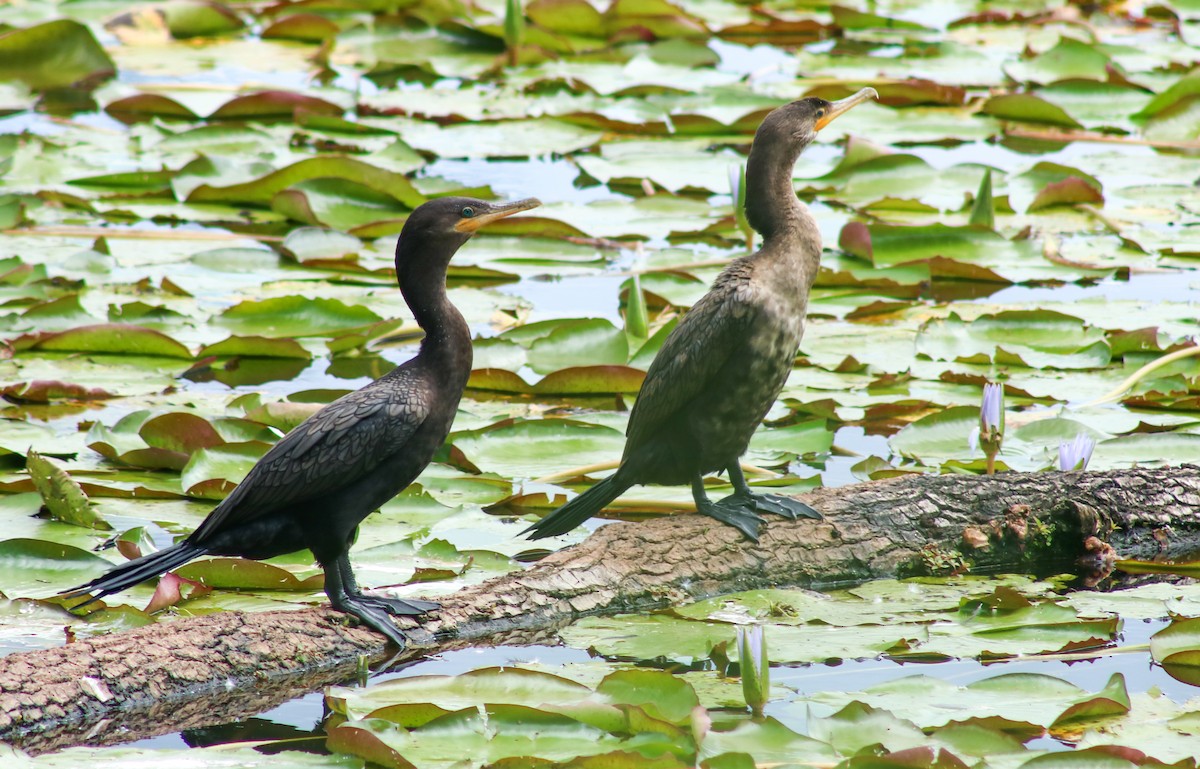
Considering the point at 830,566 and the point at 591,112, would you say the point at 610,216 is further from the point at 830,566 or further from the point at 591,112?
the point at 830,566

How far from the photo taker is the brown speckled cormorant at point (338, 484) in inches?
147

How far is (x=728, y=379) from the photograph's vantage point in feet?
14.4

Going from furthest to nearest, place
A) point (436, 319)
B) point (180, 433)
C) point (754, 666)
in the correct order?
point (180, 433) → point (436, 319) → point (754, 666)

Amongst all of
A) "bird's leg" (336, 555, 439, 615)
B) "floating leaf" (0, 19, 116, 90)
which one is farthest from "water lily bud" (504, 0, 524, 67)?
"bird's leg" (336, 555, 439, 615)

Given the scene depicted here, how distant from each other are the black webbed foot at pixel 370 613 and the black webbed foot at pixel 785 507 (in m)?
1.22

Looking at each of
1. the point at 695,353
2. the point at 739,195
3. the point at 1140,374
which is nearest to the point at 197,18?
the point at 739,195

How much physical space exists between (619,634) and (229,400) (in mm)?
2320

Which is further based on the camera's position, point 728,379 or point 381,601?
point 728,379

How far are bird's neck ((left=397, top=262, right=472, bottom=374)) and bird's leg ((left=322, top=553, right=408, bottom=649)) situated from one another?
62 centimetres

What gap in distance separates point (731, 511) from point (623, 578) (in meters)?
0.48

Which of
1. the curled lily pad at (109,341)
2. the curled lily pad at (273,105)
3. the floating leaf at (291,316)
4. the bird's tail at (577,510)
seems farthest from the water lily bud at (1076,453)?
the curled lily pad at (273,105)

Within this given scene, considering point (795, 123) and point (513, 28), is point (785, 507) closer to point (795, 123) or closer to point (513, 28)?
point (795, 123)

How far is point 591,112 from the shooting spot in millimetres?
9086

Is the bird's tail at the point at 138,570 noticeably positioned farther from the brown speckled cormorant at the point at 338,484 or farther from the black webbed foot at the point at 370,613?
the black webbed foot at the point at 370,613
